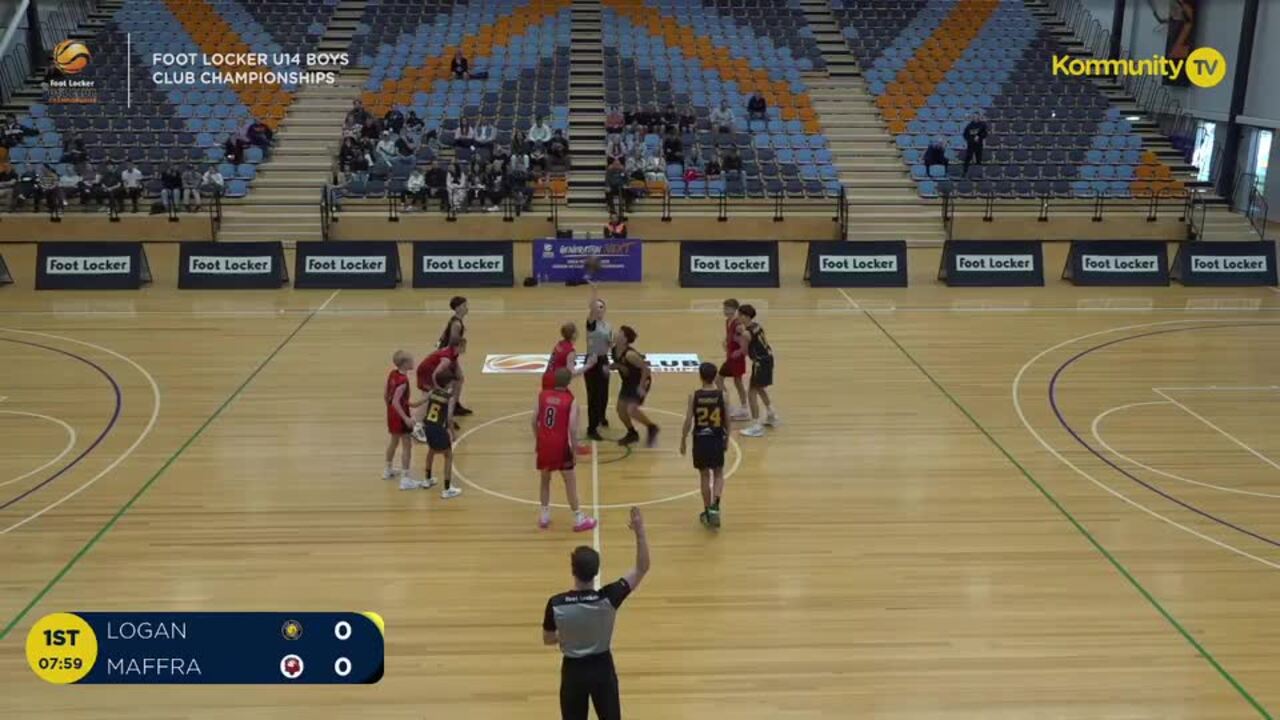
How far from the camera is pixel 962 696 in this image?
8.03 m

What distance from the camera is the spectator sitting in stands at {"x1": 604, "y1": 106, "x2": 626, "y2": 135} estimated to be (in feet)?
99.2

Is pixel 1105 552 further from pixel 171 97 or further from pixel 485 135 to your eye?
pixel 171 97

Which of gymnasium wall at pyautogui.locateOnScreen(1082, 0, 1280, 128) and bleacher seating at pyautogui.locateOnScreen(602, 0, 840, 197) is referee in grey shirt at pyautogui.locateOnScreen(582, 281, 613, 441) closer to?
bleacher seating at pyautogui.locateOnScreen(602, 0, 840, 197)

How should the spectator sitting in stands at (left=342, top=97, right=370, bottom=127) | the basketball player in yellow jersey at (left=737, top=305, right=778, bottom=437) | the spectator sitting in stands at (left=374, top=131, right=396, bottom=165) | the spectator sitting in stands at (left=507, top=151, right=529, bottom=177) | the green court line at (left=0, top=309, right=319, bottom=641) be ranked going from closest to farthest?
the green court line at (left=0, top=309, right=319, bottom=641) < the basketball player in yellow jersey at (left=737, top=305, right=778, bottom=437) < the spectator sitting in stands at (left=507, top=151, right=529, bottom=177) < the spectator sitting in stands at (left=374, top=131, right=396, bottom=165) < the spectator sitting in stands at (left=342, top=97, right=370, bottom=127)

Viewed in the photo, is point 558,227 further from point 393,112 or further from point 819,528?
point 819,528

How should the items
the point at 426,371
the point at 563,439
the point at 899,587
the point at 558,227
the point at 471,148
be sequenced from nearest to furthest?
the point at 899,587
the point at 563,439
the point at 426,371
the point at 558,227
the point at 471,148

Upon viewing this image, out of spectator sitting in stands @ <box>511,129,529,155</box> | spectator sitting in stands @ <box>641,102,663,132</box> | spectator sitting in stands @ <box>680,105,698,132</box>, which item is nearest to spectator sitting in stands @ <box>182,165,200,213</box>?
spectator sitting in stands @ <box>511,129,529,155</box>

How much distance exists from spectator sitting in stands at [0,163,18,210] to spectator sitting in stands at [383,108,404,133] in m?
8.98

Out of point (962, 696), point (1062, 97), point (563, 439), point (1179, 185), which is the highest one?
point (1062, 97)

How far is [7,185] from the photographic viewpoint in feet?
90.2

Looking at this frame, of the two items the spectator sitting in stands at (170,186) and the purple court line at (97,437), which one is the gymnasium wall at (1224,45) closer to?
the spectator sitting in stands at (170,186)

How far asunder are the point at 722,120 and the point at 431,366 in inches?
788

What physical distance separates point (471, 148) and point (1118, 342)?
1700 centimetres

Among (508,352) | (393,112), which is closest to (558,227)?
(393,112)
